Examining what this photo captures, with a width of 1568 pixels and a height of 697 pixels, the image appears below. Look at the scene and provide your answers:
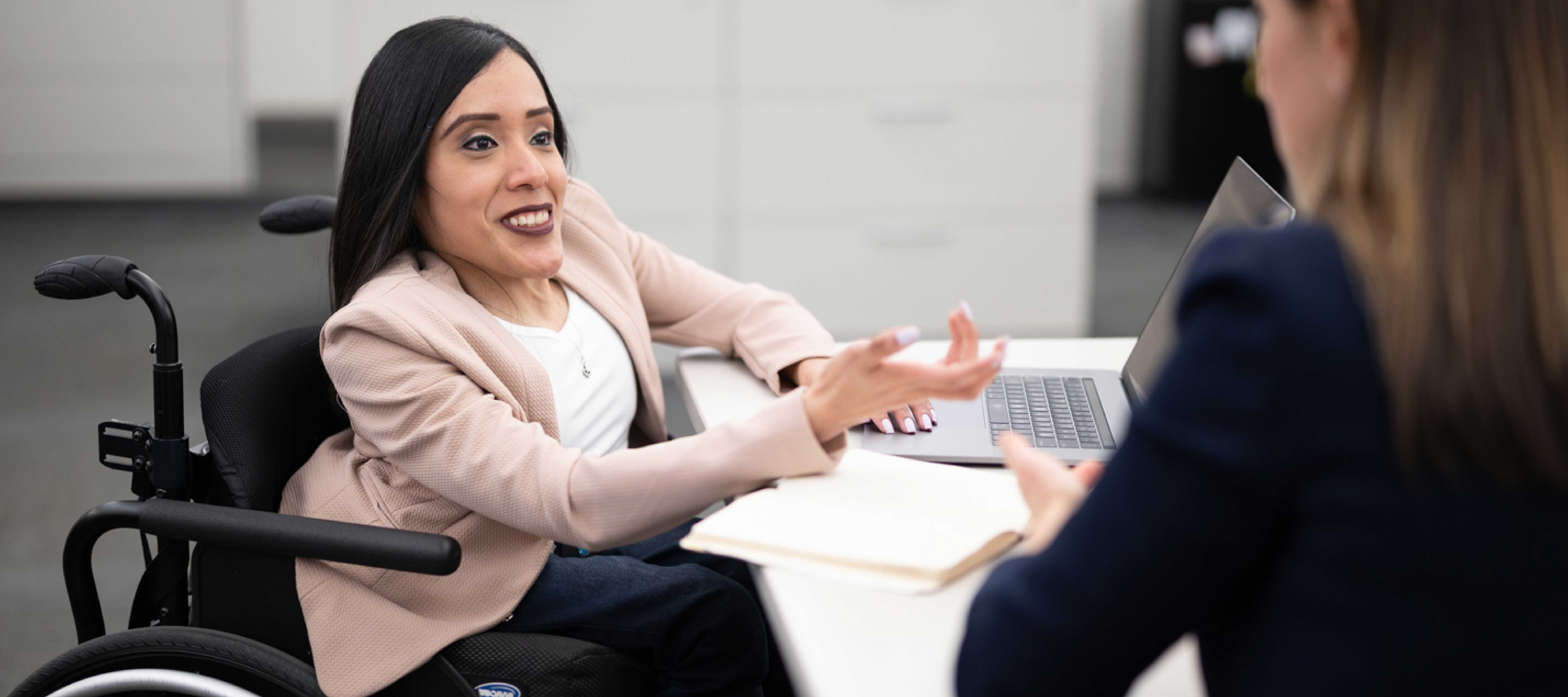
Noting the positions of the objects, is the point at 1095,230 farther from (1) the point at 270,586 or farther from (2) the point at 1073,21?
(1) the point at 270,586

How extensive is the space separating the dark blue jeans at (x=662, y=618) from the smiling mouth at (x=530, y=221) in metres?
0.32

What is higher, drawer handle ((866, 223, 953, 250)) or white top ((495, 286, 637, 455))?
white top ((495, 286, 637, 455))

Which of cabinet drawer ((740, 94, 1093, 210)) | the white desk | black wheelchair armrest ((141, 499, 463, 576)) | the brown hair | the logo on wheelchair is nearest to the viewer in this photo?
the brown hair

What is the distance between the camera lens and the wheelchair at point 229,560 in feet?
3.39

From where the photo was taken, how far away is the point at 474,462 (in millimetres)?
1046

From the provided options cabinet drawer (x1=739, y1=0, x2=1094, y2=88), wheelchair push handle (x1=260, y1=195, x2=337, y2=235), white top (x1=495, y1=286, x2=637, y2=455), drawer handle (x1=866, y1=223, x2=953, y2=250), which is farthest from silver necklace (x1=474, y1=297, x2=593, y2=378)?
drawer handle (x1=866, y1=223, x2=953, y2=250)

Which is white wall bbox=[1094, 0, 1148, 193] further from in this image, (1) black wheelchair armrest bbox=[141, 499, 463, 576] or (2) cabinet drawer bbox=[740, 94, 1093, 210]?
(1) black wheelchair armrest bbox=[141, 499, 463, 576]

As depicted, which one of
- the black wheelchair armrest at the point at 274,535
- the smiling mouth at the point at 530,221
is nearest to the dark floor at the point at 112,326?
the smiling mouth at the point at 530,221

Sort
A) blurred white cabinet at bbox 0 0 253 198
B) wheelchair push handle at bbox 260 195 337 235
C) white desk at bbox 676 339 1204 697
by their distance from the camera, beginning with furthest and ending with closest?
1. blurred white cabinet at bbox 0 0 253 198
2. wheelchair push handle at bbox 260 195 337 235
3. white desk at bbox 676 339 1204 697

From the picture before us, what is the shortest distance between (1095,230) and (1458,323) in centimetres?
529

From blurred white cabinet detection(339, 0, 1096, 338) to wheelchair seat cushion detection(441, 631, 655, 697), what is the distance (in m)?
2.30

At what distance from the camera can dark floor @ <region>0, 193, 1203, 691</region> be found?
233 cm

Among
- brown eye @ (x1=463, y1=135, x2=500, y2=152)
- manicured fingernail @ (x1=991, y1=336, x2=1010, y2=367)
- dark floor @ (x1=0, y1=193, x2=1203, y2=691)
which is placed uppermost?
brown eye @ (x1=463, y1=135, x2=500, y2=152)

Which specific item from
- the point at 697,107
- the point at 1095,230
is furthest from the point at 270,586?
the point at 1095,230
